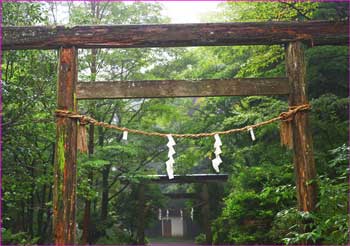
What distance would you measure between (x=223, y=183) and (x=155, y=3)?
7811mm

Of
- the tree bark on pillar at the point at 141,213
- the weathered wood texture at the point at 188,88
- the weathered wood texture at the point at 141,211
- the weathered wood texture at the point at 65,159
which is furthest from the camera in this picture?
the weathered wood texture at the point at 141,211

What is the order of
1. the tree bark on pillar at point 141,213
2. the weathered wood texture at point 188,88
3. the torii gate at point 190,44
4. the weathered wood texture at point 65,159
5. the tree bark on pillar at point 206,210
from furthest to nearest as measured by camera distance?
1. the tree bark on pillar at point 206,210
2. the tree bark on pillar at point 141,213
3. the weathered wood texture at point 188,88
4. the torii gate at point 190,44
5. the weathered wood texture at point 65,159

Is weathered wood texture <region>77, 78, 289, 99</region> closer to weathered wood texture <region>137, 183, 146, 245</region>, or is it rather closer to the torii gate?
the torii gate

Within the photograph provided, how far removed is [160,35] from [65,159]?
6.31 feet

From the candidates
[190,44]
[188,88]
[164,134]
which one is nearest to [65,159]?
[164,134]

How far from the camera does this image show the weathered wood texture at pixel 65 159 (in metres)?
4.14

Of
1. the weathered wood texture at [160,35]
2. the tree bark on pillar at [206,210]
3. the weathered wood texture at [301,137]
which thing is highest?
the weathered wood texture at [160,35]

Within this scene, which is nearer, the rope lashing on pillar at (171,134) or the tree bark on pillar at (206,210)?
the rope lashing on pillar at (171,134)

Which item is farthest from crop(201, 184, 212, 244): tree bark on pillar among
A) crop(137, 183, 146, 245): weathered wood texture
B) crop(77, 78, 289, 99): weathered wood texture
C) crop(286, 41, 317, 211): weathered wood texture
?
crop(77, 78, 289, 99): weathered wood texture

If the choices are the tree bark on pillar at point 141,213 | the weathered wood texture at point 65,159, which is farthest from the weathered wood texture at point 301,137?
the tree bark on pillar at point 141,213

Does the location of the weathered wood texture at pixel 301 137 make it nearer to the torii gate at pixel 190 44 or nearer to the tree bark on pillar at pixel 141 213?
the torii gate at pixel 190 44

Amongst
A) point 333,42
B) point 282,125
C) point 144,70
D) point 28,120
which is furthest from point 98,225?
point 333,42

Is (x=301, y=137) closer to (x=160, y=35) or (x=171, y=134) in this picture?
(x=171, y=134)

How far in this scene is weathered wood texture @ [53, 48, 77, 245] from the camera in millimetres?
4141
